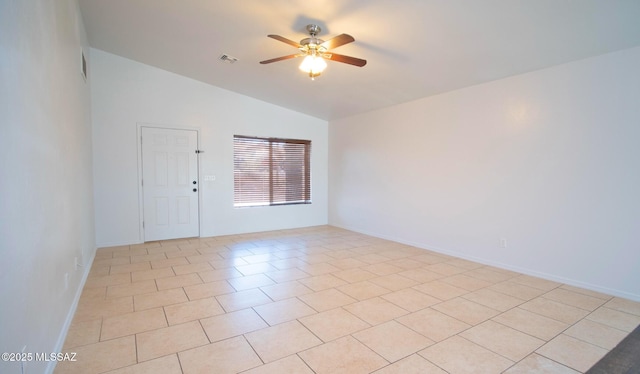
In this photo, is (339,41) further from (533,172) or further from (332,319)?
(533,172)

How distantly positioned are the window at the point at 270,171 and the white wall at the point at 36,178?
3130 millimetres

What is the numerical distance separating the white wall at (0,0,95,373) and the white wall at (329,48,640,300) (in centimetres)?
448

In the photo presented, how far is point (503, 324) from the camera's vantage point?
2488 mm

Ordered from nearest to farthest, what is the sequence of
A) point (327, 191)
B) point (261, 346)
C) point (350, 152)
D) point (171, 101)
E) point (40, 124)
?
point (40, 124) < point (261, 346) < point (171, 101) < point (350, 152) < point (327, 191)

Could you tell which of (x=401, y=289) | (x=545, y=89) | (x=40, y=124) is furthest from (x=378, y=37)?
(x=40, y=124)

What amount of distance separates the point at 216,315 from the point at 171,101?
410 cm

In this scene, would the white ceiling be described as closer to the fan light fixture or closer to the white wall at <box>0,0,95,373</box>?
the fan light fixture

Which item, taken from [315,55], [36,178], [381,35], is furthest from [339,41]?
[36,178]

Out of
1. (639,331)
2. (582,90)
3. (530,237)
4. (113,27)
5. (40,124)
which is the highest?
(113,27)

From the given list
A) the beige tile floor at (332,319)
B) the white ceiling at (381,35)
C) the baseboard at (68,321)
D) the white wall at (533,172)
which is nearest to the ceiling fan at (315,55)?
the white ceiling at (381,35)

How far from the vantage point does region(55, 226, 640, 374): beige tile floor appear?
6.50ft

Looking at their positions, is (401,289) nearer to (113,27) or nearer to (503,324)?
(503,324)

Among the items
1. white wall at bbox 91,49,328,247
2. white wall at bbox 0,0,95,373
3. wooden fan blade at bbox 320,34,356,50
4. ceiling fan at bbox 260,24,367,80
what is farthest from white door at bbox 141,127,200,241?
wooden fan blade at bbox 320,34,356,50

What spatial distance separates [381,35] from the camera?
3107 millimetres
